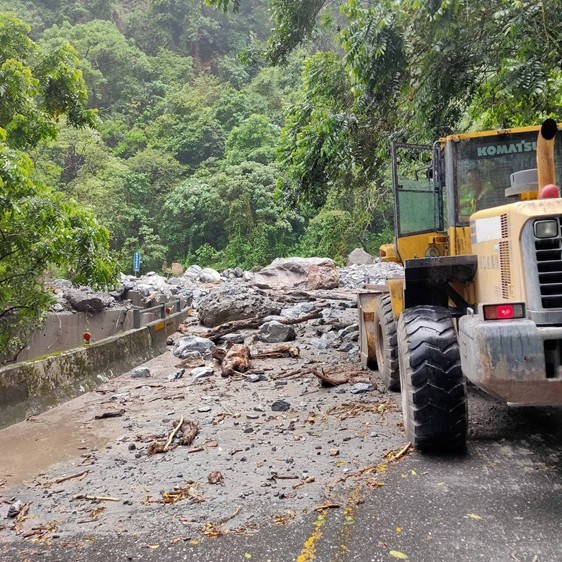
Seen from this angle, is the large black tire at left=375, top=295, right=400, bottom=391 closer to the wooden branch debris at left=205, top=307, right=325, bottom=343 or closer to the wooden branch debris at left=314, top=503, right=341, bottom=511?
the wooden branch debris at left=314, top=503, right=341, bottom=511

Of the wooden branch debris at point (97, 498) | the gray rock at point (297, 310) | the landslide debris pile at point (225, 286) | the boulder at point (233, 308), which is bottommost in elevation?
the wooden branch debris at point (97, 498)

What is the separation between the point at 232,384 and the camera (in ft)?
24.6

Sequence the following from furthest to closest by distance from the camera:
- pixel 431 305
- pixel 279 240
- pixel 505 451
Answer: pixel 279 240
pixel 431 305
pixel 505 451

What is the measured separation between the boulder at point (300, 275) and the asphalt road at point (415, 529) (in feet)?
54.8

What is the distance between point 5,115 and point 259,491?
7.25 meters

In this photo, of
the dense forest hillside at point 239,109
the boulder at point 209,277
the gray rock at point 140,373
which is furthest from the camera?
the boulder at point 209,277

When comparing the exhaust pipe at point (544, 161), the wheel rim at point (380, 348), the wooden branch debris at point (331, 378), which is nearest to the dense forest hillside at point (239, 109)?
the exhaust pipe at point (544, 161)

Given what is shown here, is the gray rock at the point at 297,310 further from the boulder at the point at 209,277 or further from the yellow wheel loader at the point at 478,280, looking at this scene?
the boulder at the point at 209,277

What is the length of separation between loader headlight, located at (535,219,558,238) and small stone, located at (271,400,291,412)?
3.48m

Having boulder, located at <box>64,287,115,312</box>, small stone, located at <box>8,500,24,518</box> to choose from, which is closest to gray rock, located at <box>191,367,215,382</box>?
small stone, located at <box>8,500,24,518</box>

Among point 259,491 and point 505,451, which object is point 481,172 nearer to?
point 505,451

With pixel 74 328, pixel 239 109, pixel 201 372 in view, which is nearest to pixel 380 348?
pixel 201 372

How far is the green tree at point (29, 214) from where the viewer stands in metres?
6.55

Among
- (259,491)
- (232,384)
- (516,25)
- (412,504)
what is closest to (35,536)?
(259,491)
